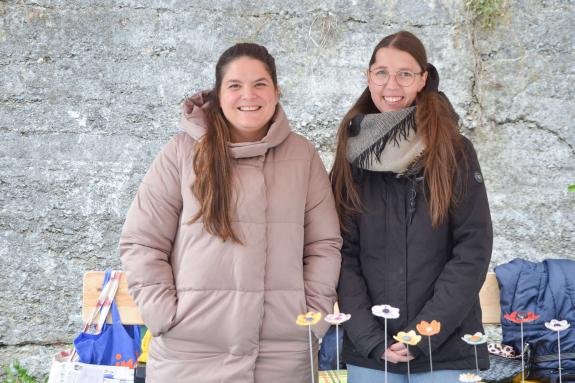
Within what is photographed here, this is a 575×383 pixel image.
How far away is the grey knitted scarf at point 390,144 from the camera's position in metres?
2.46

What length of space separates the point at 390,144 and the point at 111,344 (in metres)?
1.45

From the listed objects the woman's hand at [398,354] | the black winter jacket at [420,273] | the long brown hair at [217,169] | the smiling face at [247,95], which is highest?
the smiling face at [247,95]

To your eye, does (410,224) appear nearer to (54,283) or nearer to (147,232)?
(147,232)

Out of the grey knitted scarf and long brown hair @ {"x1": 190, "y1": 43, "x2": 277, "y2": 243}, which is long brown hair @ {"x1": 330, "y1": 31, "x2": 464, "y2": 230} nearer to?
the grey knitted scarf

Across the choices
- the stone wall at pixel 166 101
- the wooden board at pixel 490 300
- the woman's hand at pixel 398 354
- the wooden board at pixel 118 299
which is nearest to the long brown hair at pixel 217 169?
the woman's hand at pixel 398 354

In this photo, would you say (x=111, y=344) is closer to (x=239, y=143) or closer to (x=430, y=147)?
(x=239, y=143)

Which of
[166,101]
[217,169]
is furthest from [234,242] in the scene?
[166,101]

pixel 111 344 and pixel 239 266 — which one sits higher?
pixel 239 266

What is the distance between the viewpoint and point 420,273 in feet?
7.96

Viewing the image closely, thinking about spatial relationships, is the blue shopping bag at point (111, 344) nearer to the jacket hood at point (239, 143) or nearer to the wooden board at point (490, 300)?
the jacket hood at point (239, 143)

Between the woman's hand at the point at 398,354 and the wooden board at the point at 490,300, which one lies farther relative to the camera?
the wooden board at the point at 490,300

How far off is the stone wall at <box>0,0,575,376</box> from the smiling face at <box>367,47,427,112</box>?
1.74m

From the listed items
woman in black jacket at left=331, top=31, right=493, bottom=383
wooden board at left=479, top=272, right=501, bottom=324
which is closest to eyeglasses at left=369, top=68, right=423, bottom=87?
woman in black jacket at left=331, top=31, right=493, bottom=383

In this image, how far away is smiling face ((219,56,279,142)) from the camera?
8.11 ft
